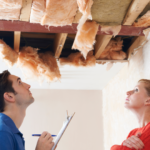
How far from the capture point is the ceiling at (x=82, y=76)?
116 inches

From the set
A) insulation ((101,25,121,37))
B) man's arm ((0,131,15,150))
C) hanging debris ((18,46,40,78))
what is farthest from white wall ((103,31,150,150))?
man's arm ((0,131,15,150))

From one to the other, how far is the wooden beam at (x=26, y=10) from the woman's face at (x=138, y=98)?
1.00 meters

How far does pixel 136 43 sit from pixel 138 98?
3.06 ft

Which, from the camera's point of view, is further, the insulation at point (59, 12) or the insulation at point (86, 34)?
the insulation at point (86, 34)

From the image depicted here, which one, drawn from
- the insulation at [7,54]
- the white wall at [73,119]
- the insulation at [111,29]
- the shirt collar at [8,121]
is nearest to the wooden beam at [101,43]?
the insulation at [111,29]

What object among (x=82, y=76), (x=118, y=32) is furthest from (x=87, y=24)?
(x=82, y=76)

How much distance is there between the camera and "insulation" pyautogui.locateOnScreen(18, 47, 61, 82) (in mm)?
2259

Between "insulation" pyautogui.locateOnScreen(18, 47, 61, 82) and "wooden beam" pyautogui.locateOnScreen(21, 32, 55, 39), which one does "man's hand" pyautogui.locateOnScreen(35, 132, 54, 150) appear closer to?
"insulation" pyautogui.locateOnScreen(18, 47, 61, 82)

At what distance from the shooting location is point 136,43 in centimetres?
232

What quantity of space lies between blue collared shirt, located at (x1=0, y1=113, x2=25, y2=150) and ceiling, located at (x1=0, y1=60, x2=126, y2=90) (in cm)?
125

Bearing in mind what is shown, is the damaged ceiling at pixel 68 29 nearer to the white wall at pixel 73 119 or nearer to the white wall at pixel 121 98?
the white wall at pixel 121 98

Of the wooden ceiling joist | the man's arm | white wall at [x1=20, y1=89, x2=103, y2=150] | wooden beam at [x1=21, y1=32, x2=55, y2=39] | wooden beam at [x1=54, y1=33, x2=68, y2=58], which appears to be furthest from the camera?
white wall at [x1=20, y1=89, x2=103, y2=150]

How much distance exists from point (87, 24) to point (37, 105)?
2590 mm

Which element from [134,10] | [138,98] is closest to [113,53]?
[134,10]
